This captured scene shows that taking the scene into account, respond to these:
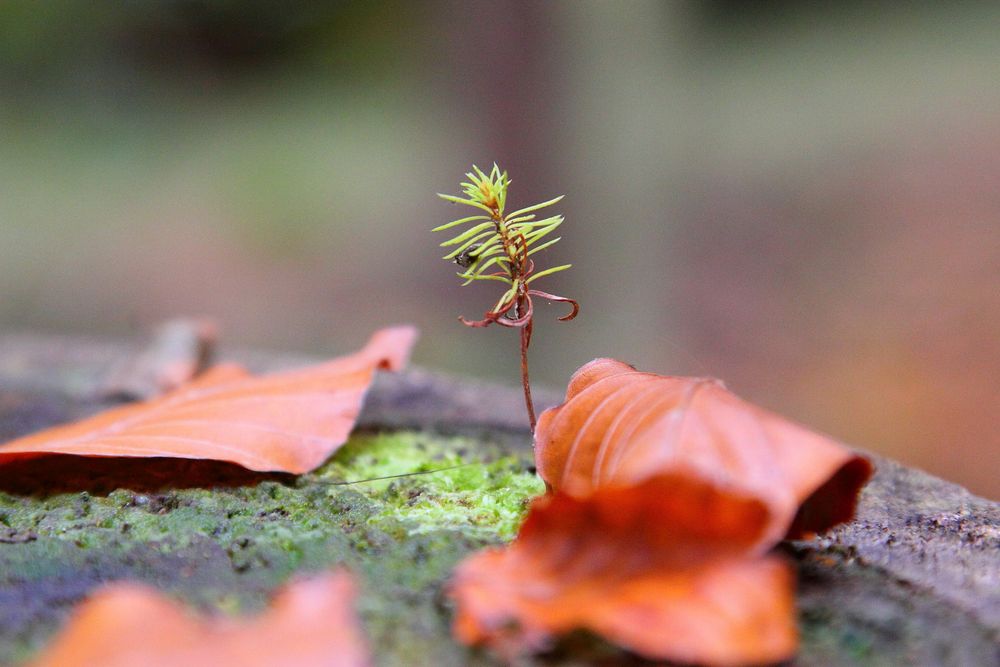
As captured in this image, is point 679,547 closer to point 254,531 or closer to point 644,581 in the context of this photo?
point 644,581

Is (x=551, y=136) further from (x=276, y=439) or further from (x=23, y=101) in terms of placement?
(x=23, y=101)

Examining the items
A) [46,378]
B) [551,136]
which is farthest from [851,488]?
[551,136]

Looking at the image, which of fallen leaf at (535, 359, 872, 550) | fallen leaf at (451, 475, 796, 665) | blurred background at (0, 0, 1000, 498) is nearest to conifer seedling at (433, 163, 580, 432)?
fallen leaf at (535, 359, 872, 550)

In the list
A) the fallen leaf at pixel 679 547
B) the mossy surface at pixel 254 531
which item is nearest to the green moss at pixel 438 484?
the mossy surface at pixel 254 531

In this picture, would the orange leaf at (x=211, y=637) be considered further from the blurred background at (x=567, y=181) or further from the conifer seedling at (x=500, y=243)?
the blurred background at (x=567, y=181)

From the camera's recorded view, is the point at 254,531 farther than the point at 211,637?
Yes

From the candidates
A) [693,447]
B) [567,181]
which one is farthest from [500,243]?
[567,181]

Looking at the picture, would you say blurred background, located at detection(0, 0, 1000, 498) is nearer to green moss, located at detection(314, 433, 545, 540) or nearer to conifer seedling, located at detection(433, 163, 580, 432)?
green moss, located at detection(314, 433, 545, 540)
